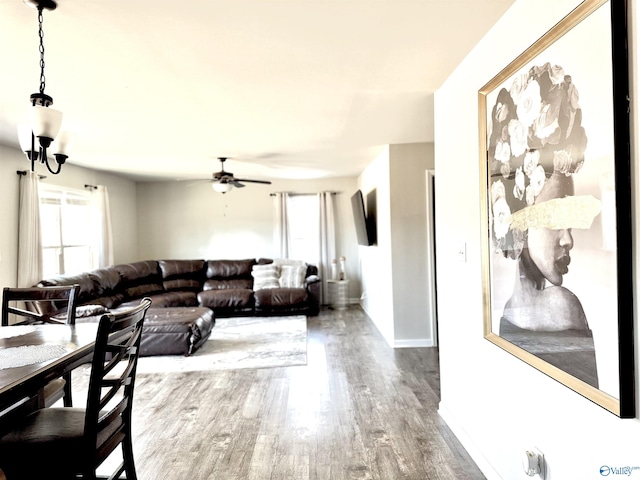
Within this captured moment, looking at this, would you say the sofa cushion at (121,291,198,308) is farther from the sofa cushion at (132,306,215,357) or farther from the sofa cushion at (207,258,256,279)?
the sofa cushion at (132,306,215,357)

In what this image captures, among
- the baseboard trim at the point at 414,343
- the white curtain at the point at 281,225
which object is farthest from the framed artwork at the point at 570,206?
the white curtain at the point at 281,225

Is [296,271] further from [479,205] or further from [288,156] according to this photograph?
[479,205]

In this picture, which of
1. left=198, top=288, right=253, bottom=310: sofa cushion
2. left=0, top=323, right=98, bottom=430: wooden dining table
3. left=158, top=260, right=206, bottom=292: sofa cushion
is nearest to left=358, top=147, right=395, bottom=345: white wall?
left=198, top=288, right=253, bottom=310: sofa cushion

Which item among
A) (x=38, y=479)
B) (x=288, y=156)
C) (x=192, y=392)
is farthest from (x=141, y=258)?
(x=38, y=479)

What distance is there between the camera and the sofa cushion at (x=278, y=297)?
20.8ft

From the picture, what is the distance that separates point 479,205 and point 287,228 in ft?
18.4

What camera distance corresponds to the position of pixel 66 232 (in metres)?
5.59

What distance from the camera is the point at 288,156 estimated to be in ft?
17.6

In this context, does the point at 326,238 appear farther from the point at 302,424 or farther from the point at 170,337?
the point at 302,424

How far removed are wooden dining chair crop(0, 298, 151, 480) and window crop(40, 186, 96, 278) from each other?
391cm

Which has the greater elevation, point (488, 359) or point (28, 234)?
point (28, 234)

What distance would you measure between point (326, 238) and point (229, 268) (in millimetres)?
1876

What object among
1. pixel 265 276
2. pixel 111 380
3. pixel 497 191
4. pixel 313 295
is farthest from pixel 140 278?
pixel 497 191

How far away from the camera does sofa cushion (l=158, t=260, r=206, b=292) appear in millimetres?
6820
